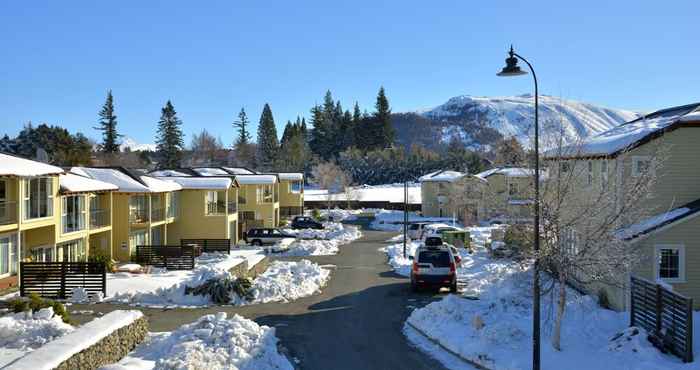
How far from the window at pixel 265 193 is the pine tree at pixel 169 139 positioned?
45.5m

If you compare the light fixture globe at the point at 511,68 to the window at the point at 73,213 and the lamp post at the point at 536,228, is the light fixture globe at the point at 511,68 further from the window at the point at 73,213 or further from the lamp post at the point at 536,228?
the window at the point at 73,213

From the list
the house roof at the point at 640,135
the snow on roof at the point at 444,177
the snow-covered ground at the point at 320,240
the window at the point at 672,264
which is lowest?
the snow-covered ground at the point at 320,240

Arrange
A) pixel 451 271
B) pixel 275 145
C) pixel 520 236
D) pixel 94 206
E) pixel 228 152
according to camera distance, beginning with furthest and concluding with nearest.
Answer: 1. pixel 228 152
2. pixel 275 145
3. pixel 94 206
4. pixel 451 271
5. pixel 520 236

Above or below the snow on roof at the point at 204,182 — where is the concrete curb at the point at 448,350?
below

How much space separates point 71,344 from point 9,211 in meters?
15.0

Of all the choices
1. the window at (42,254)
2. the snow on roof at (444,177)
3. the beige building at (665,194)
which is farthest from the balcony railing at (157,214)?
the snow on roof at (444,177)

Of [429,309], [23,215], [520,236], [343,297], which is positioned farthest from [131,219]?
[520,236]

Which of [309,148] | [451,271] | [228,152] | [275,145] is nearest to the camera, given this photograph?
[451,271]

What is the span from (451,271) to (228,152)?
440 ft

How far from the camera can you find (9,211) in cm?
2538

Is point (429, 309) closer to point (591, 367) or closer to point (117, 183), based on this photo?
point (591, 367)

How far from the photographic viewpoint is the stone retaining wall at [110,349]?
504 inches

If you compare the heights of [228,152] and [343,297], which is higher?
[228,152]

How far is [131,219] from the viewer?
36.8 metres
